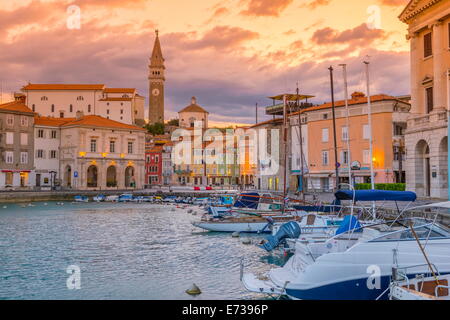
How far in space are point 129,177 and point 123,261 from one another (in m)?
67.9

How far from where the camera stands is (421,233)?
12.9 m

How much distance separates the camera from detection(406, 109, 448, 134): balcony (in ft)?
111

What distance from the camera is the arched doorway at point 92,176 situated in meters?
83.2

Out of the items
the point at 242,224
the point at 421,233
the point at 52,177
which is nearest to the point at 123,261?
the point at 242,224

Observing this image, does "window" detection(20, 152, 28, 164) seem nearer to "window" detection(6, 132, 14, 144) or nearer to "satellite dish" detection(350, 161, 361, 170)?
"window" detection(6, 132, 14, 144)

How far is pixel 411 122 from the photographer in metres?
37.7

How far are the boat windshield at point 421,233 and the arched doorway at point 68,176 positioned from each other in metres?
73.2

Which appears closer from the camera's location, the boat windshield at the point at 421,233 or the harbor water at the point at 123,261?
the boat windshield at the point at 421,233

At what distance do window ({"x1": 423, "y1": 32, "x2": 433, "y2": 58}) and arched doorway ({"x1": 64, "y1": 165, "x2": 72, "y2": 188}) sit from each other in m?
60.2

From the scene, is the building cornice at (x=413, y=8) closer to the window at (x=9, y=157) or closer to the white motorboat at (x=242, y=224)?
the white motorboat at (x=242, y=224)

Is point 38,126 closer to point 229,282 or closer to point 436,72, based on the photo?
point 436,72

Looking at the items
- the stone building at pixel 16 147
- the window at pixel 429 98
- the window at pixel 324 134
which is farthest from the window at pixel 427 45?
the stone building at pixel 16 147

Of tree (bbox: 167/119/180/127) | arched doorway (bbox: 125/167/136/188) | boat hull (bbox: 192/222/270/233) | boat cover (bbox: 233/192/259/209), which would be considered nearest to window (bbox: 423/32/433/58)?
boat cover (bbox: 233/192/259/209)
